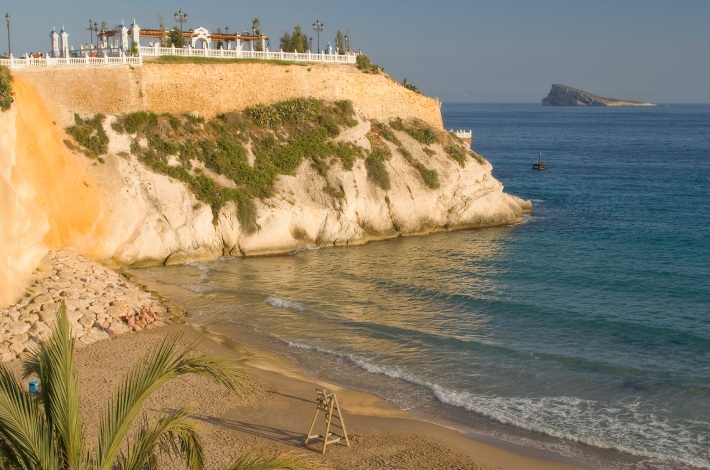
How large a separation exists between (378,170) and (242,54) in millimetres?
11890

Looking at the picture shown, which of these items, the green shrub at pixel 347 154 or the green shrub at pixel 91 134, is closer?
the green shrub at pixel 91 134

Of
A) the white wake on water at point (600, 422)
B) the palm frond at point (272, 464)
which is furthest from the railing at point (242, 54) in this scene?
the palm frond at point (272, 464)

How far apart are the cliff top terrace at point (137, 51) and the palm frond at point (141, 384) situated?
106 feet

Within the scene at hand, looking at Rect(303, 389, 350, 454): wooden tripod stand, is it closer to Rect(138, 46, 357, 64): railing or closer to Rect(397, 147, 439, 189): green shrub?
Rect(397, 147, 439, 189): green shrub

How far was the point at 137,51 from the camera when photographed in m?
44.4

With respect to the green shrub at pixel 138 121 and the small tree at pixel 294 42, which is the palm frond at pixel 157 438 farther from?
the small tree at pixel 294 42

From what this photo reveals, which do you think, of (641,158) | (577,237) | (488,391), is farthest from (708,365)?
(641,158)

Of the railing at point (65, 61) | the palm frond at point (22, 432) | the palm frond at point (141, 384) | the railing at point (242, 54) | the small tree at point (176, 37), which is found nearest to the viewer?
the palm frond at point (22, 432)

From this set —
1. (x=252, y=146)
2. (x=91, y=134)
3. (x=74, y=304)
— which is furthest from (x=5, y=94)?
(x=252, y=146)

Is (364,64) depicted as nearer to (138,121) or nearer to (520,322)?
(138,121)

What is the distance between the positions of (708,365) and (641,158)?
64.7 m

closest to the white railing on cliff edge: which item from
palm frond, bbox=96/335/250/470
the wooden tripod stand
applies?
the wooden tripod stand

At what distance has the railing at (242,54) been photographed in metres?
45.2

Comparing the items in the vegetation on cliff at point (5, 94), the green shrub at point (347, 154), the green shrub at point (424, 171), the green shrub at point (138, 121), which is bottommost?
the green shrub at point (424, 171)
